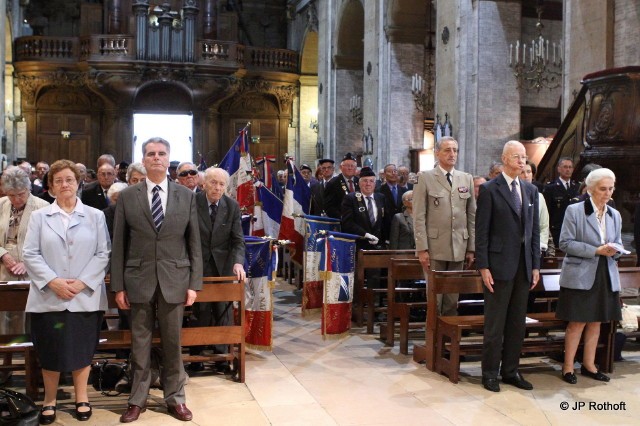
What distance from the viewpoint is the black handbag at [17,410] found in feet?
14.5

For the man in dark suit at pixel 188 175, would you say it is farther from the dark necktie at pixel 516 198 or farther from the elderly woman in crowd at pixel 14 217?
the dark necktie at pixel 516 198

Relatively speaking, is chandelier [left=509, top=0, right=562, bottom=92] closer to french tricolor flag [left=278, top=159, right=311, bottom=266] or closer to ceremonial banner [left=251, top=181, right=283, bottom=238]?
french tricolor flag [left=278, top=159, right=311, bottom=266]

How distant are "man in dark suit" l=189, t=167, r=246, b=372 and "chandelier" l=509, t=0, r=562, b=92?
8199 millimetres

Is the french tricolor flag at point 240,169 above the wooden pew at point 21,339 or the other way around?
above

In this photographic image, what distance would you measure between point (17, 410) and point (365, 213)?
180 inches

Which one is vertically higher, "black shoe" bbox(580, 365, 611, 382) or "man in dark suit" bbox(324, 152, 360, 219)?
"man in dark suit" bbox(324, 152, 360, 219)

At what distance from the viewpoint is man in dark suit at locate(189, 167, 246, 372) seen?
6027 millimetres

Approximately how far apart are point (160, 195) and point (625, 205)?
642cm

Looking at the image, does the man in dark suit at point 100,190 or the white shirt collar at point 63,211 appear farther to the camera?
the man in dark suit at point 100,190

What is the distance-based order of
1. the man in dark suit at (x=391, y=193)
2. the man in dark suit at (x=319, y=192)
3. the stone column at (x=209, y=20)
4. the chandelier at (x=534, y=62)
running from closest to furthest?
the man in dark suit at (x=391, y=193)
the man in dark suit at (x=319, y=192)
the chandelier at (x=534, y=62)
the stone column at (x=209, y=20)

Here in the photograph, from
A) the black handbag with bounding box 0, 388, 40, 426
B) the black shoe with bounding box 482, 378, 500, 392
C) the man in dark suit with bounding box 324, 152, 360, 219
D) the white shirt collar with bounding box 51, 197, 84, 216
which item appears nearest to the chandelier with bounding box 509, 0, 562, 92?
the man in dark suit with bounding box 324, 152, 360, 219

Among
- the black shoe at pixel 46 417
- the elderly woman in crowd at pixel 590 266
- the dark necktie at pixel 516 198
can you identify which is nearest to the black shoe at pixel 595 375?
the elderly woman in crowd at pixel 590 266

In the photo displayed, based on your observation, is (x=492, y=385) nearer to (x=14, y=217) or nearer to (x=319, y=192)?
(x=14, y=217)

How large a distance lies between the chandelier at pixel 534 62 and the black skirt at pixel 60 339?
9.92 metres
